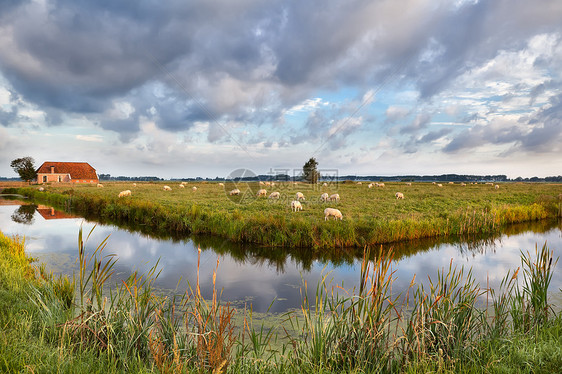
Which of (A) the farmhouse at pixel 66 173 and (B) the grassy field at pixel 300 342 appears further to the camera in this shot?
(A) the farmhouse at pixel 66 173

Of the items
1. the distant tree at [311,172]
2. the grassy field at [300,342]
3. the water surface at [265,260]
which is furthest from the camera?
the distant tree at [311,172]

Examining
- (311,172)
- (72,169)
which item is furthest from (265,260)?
(72,169)

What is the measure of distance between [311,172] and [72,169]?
194ft

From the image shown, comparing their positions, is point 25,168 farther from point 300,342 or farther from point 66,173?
point 300,342

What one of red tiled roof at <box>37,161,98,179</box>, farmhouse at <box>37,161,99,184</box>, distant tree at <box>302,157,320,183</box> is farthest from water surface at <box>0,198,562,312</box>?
red tiled roof at <box>37,161,98,179</box>

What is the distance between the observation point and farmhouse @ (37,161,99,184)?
236 ft

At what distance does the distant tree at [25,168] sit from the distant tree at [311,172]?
212ft

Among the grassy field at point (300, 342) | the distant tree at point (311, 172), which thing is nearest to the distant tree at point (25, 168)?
the distant tree at point (311, 172)

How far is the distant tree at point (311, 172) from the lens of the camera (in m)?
70.2

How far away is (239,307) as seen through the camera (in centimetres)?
791

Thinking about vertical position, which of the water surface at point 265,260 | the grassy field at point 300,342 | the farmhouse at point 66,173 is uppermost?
the farmhouse at point 66,173

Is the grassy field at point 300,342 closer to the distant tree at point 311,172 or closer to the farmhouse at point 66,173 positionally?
the distant tree at point 311,172

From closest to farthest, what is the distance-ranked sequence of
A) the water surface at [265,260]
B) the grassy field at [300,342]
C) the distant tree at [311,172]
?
the grassy field at [300,342]
the water surface at [265,260]
the distant tree at [311,172]

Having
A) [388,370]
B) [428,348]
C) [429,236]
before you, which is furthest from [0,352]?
[429,236]
